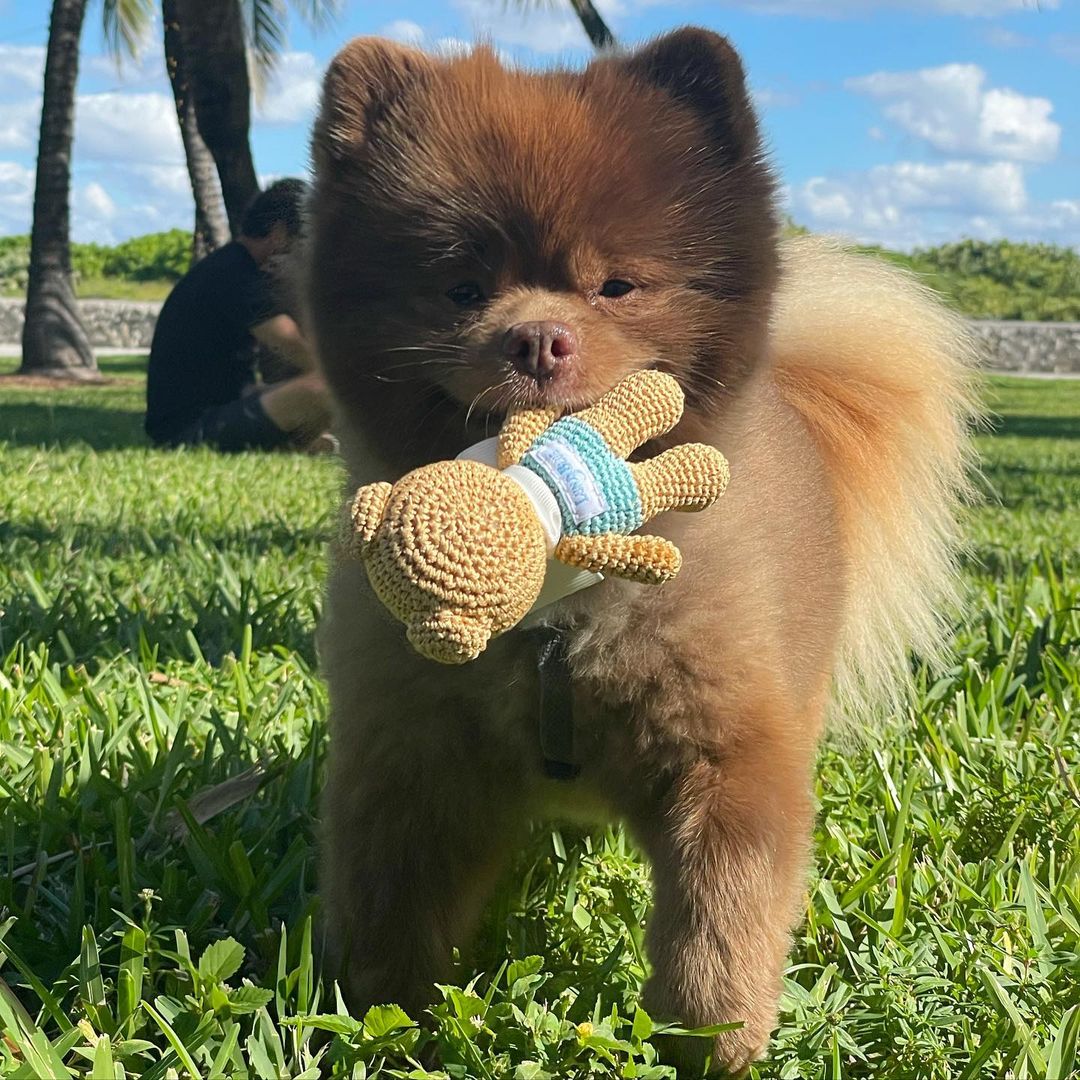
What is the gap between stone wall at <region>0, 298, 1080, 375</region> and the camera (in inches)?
1147

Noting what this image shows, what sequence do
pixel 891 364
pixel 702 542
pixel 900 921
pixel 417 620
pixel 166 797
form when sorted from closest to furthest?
pixel 417 620 → pixel 702 542 → pixel 900 921 → pixel 166 797 → pixel 891 364

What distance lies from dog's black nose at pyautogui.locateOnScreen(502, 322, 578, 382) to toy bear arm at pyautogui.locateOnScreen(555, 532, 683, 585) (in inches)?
9.5

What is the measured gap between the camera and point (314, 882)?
2.53 meters

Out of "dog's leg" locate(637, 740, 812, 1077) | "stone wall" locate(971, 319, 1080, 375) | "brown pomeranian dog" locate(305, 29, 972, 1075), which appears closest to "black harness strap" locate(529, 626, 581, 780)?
"brown pomeranian dog" locate(305, 29, 972, 1075)

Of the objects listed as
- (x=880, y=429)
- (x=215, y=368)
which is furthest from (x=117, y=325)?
(x=880, y=429)

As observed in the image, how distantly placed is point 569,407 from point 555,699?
45cm

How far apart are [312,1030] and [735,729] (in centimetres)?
78

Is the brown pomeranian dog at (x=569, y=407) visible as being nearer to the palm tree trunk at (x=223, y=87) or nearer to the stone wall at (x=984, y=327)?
the palm tree trunk at (x=223, y=87)

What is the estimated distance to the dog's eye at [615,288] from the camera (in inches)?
78.9

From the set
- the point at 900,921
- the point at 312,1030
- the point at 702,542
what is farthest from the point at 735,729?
the point at 312,1030

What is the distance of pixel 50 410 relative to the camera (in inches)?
520

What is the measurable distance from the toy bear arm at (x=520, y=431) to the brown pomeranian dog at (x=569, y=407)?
35mm

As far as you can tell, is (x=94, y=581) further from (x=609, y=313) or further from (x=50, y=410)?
(x=50, y=410)

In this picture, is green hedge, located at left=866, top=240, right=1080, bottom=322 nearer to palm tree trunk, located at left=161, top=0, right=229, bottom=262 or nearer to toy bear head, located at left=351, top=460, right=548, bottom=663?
palm tree trunk, located at left=161, top=0, right=229, bottom=262
